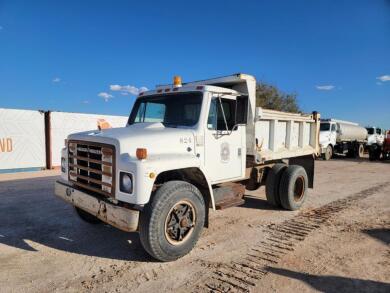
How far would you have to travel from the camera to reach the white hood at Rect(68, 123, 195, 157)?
13.4ft

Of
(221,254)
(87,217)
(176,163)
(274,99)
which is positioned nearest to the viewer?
(176,163)

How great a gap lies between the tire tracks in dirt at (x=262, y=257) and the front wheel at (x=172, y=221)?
41 centimetres

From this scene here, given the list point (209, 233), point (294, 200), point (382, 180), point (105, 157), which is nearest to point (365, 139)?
point (382, 180)

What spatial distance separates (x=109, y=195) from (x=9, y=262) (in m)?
1.60

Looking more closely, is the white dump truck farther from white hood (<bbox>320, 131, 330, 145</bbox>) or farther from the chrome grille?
white hood (<bbox>320, 131, 330, 145</bbox>)

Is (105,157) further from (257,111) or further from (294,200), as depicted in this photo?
(294,200)

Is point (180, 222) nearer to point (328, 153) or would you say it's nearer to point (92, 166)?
point (92, 166)

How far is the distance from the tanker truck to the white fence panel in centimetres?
1680

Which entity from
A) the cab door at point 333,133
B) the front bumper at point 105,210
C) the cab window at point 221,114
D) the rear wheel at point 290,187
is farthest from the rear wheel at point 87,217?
the cab door at point 333,133

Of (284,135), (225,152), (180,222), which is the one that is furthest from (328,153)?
(180,222)

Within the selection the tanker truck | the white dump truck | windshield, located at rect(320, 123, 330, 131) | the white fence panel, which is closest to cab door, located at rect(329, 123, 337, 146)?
the tanker truck

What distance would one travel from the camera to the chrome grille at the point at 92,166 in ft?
13.5

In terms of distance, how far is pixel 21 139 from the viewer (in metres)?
13.4

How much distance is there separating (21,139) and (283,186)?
11.6 metres
